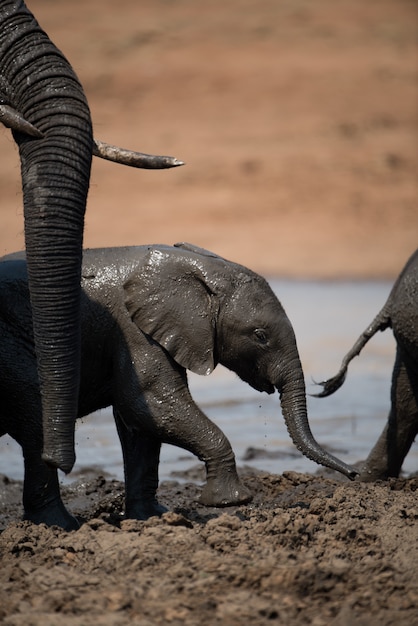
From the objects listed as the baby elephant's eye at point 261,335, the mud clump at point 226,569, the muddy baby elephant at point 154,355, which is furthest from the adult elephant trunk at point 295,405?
the mud clump at point 226,569

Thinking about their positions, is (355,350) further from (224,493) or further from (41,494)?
(41,494)

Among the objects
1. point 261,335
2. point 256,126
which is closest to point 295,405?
point 261,335

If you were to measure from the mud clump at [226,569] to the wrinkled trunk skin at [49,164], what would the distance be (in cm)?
99

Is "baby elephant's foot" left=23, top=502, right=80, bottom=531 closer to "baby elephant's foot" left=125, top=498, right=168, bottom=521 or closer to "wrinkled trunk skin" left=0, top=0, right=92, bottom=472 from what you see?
"baby elephant's foot" left=125, top=498, right=168, bottom=521

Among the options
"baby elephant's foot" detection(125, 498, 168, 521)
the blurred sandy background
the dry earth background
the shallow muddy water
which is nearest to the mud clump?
the dry earth background

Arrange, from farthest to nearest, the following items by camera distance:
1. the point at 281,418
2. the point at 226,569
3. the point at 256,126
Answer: the point at 256,126
the point at 281,418
the point at 226,569

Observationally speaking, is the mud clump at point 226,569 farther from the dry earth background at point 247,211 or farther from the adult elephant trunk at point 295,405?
the adult elephant trunk at point 295,405

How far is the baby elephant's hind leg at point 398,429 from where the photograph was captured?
26.8ft

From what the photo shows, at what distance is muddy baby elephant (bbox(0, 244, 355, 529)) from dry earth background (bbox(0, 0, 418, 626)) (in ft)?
1.63

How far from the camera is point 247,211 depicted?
32.8 meters

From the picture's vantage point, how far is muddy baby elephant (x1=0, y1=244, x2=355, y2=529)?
264 inches

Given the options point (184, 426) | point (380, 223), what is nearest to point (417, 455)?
point (184, 426)

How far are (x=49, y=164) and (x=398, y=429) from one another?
3.93 m

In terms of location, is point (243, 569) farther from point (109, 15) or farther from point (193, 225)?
point (109, 15)
